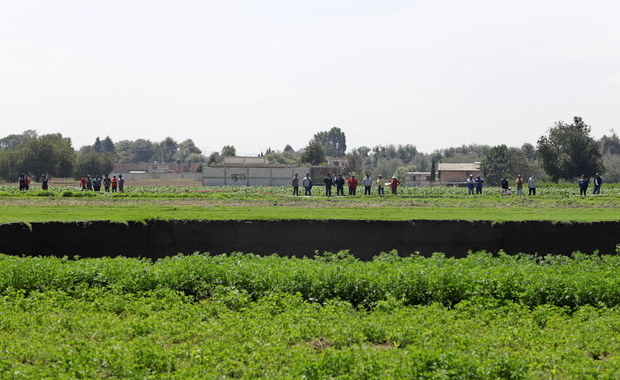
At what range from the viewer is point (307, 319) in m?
13.8

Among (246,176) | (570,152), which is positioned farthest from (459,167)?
(246,176)

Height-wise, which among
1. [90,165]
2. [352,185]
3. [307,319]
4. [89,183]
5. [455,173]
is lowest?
[307,319]

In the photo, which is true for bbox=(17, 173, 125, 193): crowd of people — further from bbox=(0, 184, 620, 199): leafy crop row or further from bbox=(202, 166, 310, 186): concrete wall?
bbox=(202, 166, 310, 186): concrete wall

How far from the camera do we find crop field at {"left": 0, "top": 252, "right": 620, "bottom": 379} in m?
11.2

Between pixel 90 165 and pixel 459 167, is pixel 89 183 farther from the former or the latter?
pixel 459 167

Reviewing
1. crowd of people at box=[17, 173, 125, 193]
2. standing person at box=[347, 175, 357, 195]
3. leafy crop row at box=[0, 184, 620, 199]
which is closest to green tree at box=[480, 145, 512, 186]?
leafy crop row at box=[0, 184, 620, 199]

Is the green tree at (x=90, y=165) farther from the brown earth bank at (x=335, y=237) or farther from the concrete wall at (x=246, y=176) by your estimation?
the brown earth bank at (x=335, y=237)

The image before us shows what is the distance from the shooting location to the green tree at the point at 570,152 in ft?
314

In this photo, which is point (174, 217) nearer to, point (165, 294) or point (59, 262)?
point (59, 262)

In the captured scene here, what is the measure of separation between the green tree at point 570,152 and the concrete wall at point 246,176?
30.6 m

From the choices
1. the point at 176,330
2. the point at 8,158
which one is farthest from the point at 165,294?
the point at 8,158

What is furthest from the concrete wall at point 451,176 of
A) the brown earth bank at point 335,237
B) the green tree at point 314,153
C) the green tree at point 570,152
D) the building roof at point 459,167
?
the brown earth bank at point 335,237

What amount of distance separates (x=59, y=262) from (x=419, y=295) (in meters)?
8.21

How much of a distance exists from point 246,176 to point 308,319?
82068mm
